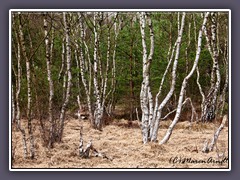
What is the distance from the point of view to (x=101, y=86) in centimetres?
680

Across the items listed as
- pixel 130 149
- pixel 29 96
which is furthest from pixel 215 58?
pixel 29 96

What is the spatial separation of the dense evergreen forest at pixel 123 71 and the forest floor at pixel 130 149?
9 centimetres

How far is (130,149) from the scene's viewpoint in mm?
5383

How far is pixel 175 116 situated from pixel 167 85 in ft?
1.33

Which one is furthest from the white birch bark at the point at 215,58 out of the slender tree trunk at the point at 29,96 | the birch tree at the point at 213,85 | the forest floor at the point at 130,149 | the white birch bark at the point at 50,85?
the slender tree trunk at the point at 29,96

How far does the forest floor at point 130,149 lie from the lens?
5078 mm

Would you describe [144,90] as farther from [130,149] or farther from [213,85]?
[213,85]

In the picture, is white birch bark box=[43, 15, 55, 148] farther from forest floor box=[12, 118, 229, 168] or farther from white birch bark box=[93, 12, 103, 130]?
white birch bark box=[93, 12, 103, 130]

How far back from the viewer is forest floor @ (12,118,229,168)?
508cm

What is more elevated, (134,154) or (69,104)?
(69,104)

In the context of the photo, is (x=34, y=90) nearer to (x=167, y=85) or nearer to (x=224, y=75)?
(x=167, y=85)

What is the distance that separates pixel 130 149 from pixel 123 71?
1327 mm
